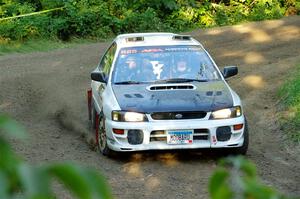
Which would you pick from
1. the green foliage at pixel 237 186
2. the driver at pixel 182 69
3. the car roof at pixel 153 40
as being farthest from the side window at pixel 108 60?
the green foliage at pixel 237 186

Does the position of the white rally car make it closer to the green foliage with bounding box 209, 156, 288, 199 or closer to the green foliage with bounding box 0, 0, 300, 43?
the green foliage with bounding box 209, 156, 288, 199

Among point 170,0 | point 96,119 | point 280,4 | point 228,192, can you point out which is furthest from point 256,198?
point 280,4

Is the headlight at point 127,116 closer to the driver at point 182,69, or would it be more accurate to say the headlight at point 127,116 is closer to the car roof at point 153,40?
the driver at point 182,69

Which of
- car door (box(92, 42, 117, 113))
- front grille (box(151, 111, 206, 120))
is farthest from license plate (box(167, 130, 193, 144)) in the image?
car door (box(92, 42, 117, 113))

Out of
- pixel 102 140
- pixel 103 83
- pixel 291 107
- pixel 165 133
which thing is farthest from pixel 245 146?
pixel 291 107

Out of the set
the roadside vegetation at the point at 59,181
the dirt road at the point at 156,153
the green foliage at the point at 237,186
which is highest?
the roadside vegetation at the point at 59,181

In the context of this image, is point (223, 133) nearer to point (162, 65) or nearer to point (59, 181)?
point (162, 65)

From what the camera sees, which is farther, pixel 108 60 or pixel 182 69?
pixel 108 60

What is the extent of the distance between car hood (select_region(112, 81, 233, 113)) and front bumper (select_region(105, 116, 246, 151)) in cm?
17

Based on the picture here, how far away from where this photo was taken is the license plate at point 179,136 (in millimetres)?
8047

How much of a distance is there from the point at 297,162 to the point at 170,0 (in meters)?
15.9

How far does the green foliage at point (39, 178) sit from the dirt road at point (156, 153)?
2998 millimetres

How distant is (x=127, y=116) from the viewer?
8.18 meters

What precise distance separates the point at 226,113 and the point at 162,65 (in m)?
1.38
